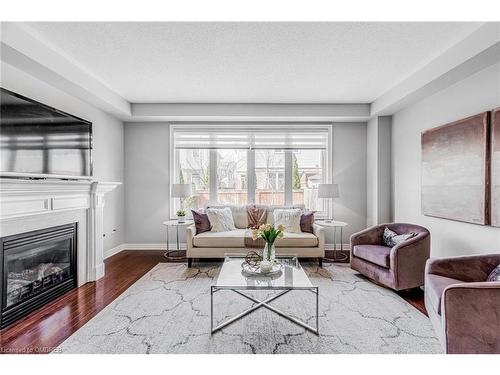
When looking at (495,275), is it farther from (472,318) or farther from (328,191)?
(328,191)

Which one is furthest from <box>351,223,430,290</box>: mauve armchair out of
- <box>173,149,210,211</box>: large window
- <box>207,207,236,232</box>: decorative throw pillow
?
<box>173,149,210,211</box>: large window

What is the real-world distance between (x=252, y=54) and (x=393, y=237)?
8.80 feet

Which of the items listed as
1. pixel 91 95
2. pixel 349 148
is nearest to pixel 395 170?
pixel 349 148

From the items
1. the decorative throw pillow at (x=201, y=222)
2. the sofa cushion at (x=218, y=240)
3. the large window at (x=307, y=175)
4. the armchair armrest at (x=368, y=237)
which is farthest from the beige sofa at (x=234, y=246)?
the large window at (x=307, y=175)

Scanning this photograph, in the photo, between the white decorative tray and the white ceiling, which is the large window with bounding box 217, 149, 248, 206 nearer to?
the white ceiling

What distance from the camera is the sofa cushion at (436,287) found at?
1.94 meters

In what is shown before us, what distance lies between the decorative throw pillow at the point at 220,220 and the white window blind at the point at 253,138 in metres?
1.27

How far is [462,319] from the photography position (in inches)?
66.1

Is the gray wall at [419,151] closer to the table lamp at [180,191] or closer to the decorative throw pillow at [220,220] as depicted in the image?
the decorative throw pillow at [220,220]

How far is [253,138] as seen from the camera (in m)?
4.98

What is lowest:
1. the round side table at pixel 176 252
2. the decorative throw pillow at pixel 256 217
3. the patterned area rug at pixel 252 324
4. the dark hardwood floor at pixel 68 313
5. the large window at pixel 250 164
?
the dark hardwood floor at pixel 68 313

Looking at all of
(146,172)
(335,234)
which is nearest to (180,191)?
(146,172)

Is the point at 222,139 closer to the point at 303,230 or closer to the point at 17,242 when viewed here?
the point at 303,230

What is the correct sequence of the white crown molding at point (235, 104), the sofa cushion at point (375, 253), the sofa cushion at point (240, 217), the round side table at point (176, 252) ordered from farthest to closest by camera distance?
the sofa cushion at point (240, 217), the round side table at point (176, 252), the sofa cushion at point (375, 253), the white crown molding at point (235, 104)
